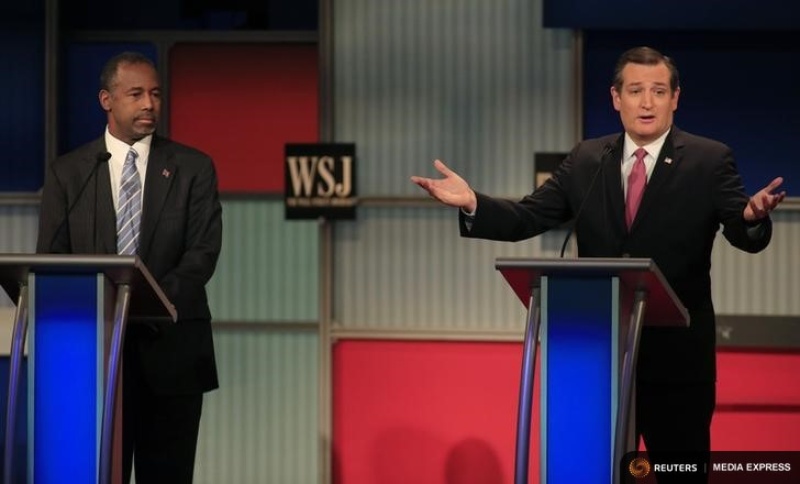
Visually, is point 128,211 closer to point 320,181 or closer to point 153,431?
point 153,431

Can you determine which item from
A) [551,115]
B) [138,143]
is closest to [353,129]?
[551,115]

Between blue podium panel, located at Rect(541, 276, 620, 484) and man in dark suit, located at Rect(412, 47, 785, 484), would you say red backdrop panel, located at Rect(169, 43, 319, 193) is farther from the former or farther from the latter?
blue podium panel, located at Rect(541, 276, 620, 484)

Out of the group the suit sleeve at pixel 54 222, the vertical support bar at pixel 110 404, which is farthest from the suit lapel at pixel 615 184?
the suit sleeve at pixel 54 222

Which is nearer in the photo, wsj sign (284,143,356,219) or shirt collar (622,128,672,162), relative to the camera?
shirt collar (622,128,672,162)

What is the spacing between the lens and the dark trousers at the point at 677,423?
11.7 feet

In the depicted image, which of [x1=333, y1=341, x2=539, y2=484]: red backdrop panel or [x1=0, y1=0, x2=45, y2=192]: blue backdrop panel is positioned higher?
[x1=0, y1=0, x2=45, y2=192]: blue backdrop panel

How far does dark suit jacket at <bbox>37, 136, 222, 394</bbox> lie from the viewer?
3.90m

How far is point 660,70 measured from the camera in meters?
3.73

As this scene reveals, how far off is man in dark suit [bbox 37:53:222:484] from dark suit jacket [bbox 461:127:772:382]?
86 centimetres

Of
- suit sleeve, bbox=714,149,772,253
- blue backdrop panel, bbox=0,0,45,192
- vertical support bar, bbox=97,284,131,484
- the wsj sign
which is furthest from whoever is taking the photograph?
blue backdrop panel, bbox=0,0,45,192

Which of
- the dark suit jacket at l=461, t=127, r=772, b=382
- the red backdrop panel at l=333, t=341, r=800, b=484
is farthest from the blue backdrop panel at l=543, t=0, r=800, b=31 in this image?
the dark suit jacket at l=461, t=127, r=772, b=382

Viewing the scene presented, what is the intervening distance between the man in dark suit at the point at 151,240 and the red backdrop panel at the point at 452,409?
5.52 feet

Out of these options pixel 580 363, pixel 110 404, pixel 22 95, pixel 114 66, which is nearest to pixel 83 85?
pixel 22 95

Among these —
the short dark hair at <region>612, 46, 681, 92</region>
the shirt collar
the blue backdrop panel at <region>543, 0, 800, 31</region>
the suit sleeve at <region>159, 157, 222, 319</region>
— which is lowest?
the suit sleeve at <region>159, 157, 222, 319</region>
